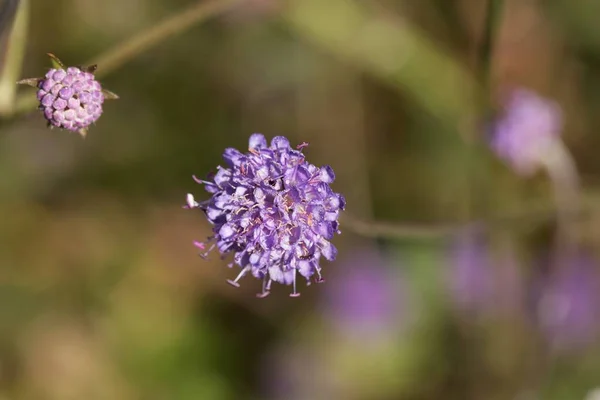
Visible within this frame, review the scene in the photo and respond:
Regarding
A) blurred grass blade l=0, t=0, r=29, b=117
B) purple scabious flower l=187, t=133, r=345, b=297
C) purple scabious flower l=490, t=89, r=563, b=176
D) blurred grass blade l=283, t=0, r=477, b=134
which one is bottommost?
purple scabious flower l=187, t=133, r=345, b=297

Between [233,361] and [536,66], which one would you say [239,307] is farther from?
[536,66]

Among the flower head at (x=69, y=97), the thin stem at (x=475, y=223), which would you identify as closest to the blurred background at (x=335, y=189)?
the thin stem at (x=475, y=223)

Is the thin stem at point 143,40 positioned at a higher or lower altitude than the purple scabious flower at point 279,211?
higher

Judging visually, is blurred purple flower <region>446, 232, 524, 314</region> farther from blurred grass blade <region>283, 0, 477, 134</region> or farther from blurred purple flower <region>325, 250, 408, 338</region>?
blurred grass blade <region>283, 0, 477, 134</region>

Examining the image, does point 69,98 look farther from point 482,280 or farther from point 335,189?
point 482,280

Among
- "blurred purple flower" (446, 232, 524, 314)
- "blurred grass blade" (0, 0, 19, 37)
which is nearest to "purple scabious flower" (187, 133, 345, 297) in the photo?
"blurred grass blade" (0, 0, 19, 37)

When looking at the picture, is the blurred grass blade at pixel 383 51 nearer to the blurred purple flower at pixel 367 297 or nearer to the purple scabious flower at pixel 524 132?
the purple scabious flower at pixel 524 132

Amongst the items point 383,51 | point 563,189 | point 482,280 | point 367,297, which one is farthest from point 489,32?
point 367,297
